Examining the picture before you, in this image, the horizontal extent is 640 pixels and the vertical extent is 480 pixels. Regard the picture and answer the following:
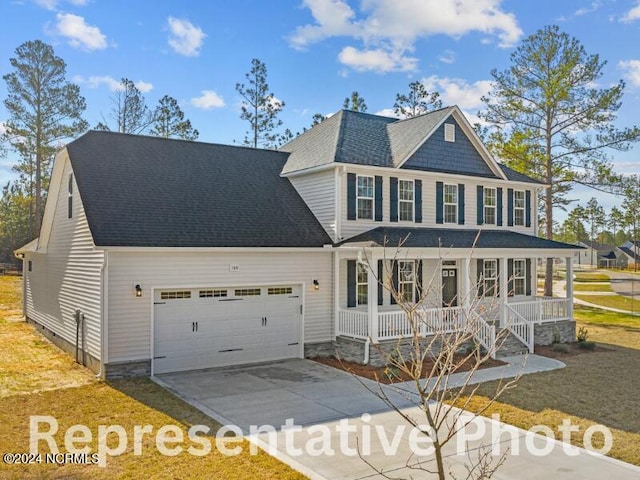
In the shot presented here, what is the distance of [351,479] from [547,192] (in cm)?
2782

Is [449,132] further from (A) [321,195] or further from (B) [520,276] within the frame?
(B) [520,276]

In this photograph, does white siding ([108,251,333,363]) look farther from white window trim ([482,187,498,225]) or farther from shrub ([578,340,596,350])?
shrub ([578,340,596,350])

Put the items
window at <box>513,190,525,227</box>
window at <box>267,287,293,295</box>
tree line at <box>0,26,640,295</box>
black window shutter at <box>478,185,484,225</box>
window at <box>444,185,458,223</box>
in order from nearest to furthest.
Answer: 1. window at <box>267,287,293,295</box>
2. window at <box>444,185,458,223</box>
3. black window shutter at <box>478,185,484,225</box>
4. window at <box>513,190,525,227</box>
5. tree line at <box>0,26,640,295</box>

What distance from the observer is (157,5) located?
47.3 feet

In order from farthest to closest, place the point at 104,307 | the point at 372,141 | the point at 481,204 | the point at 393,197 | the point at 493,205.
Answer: the point at 493,205, the point at 481,204, the point at 372,141, the point at 393,197, the point at 104,307

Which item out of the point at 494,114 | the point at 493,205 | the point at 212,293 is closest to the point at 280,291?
the point at 212,293

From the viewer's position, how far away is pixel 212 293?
14.2m

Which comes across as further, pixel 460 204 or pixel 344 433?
pixel 460 204


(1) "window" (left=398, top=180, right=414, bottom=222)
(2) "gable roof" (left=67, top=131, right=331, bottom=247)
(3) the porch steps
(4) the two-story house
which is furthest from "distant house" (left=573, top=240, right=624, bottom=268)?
Answer: (2) "gable roof" (left=67, top=131, right=331, bottom=247)

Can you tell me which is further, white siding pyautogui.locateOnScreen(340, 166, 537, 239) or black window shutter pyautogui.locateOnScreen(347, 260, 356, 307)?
white siding pyautogui.locateOnScreen(340, 166, 537, 239)

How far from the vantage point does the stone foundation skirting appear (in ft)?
43.6

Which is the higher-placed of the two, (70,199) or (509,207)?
(509,207)

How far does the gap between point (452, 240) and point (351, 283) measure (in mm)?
3544

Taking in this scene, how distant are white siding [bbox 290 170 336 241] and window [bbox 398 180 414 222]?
2.42 meters
